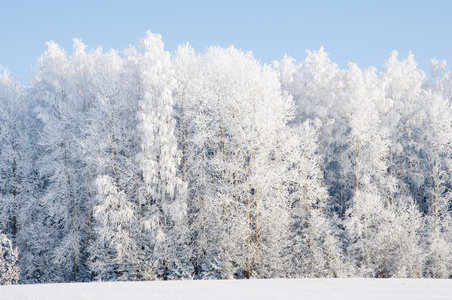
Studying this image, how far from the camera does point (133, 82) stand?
24109mm

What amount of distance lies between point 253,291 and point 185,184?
475 inches

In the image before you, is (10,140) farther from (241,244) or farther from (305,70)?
(305,70)

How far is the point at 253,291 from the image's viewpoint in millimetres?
10289

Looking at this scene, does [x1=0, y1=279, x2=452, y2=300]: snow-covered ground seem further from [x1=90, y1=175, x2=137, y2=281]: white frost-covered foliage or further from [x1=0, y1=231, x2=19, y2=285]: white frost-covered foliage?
[x1=90, y1=175, x2=137, y2=281]: white frost-covered foliage

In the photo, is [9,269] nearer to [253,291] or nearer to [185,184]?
[185,184]

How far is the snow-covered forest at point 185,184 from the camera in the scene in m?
20.6

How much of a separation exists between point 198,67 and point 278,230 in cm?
1391

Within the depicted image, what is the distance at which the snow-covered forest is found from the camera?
2062 centimetres

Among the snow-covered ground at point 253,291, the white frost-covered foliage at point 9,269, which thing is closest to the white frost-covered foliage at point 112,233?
the white frost-covered foliage at point 9,269

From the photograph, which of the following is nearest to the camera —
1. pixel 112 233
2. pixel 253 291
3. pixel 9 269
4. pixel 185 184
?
pixel 253 291

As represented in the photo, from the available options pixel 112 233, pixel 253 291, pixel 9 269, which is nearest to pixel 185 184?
pixel 112 233

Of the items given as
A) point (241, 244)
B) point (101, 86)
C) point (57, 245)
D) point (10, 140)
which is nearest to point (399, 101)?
point (241, 244)

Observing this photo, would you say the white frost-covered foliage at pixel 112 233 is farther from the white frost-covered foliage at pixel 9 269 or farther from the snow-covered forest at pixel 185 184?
the white frost-covered foliage at pixel 9 269

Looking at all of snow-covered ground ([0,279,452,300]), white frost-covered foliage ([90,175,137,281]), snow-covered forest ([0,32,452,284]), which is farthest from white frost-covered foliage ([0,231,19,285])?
snow-covered ground ([0,279,452,300])
